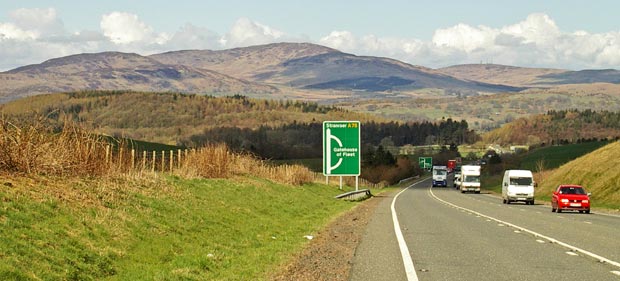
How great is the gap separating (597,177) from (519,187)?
7.83 meters

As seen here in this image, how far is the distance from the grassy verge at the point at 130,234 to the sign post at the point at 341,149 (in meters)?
28.3

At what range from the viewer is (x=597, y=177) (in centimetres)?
5625

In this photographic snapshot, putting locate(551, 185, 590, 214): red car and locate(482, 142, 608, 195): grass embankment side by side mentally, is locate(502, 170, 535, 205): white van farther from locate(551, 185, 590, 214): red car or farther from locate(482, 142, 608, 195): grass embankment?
locate(482, 142, 608, 195): grass embankment

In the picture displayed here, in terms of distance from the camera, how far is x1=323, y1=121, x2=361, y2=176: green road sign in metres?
54.4

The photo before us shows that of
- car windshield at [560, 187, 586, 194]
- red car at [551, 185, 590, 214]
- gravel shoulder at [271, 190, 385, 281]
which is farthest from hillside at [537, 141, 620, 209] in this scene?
gravel shoulder at [271, 190, 385, 281]

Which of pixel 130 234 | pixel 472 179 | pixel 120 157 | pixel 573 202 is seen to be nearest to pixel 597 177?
pixel 573 202

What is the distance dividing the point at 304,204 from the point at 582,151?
10301 centimetres

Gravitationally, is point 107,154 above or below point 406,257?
above

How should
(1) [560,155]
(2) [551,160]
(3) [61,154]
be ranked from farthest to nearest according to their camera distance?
(1) [560,155]
(2) [551,160]
(3) [61,154]

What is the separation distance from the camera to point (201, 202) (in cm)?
2489

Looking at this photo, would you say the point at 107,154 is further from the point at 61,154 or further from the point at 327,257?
the point at 327,257

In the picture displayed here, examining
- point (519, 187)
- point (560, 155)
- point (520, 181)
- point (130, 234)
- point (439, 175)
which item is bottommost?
point (439, 175)

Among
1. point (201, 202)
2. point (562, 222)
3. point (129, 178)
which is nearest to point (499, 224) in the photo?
point (562, 222)

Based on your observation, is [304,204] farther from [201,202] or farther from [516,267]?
[516,267]
